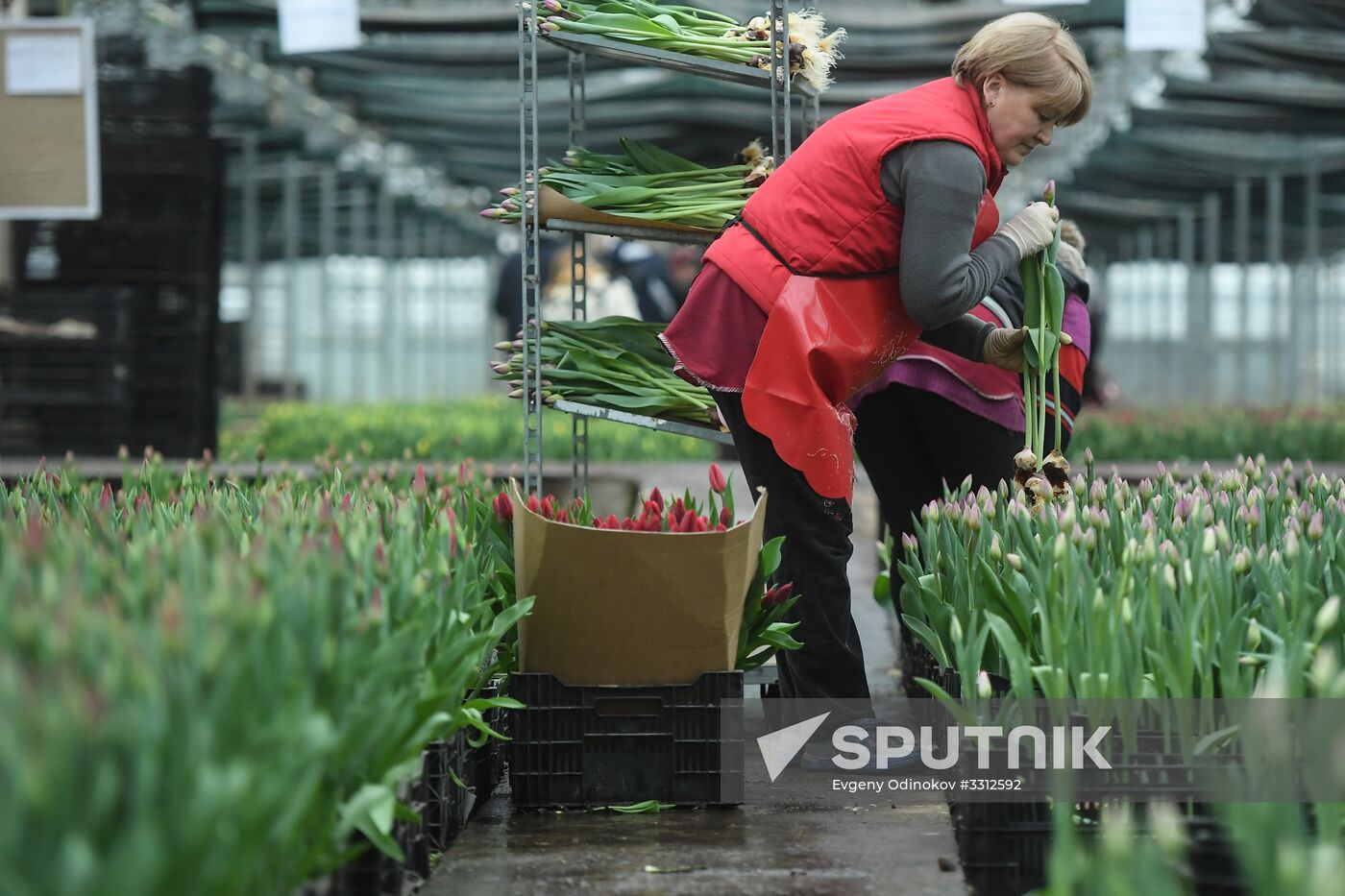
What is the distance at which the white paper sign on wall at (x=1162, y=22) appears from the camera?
6844 millimetres

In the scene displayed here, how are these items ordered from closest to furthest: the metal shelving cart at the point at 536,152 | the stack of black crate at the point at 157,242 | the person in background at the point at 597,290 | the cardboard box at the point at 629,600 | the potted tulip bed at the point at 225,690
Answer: the potted tulip bed at the point at 225,690 < the cardboard box at the point at 629,600 < the metal shelving cart at the point at 536,152 < the stack of black crate at the point at 157,242 < the person in background at the point at 597,290

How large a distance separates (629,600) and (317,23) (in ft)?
15.6

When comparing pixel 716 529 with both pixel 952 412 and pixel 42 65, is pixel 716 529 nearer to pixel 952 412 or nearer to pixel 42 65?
pixel 952 412

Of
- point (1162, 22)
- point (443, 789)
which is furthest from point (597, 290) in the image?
point (443, 789)

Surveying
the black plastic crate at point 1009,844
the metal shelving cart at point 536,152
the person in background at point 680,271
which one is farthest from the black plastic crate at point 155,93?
the black plastic crate at point 1009,844

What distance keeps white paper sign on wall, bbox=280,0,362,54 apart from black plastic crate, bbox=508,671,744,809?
4647 millimetres

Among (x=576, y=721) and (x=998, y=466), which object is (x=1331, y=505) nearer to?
(x=998, y=466)

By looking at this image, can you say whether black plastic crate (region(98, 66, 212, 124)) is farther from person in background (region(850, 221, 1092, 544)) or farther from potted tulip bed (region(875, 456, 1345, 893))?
potted tulip bed (region(875, 456, 1345, 893))

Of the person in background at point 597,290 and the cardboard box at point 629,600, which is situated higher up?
the person in background at point 597,290

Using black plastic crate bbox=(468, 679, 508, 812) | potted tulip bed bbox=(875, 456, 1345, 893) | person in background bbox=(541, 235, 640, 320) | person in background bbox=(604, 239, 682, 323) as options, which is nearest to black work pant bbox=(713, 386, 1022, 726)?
potted tulip bed bbox=(875, 456, 1345, 893)

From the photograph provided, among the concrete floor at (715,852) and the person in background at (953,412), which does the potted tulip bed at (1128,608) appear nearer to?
the concrete floor at (715,852)

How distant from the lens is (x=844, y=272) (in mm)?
3180

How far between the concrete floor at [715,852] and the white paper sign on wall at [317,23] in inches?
180

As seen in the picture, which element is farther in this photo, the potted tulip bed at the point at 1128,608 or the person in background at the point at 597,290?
the person in background at the point at 597,290
